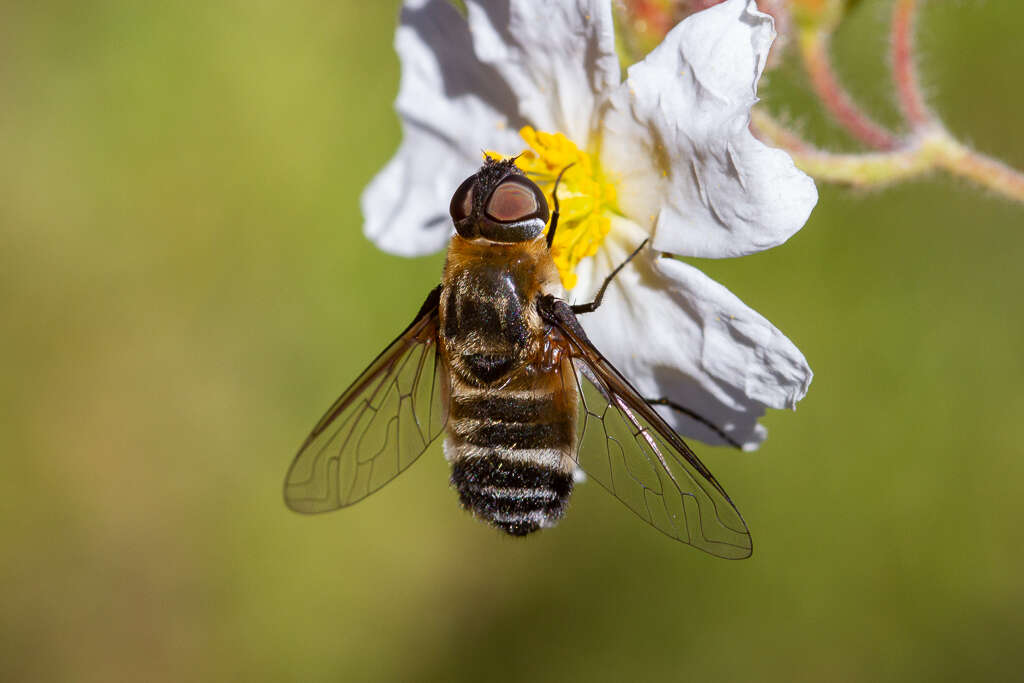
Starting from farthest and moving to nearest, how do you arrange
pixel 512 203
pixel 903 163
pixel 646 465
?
pixel 903 163 < pixel 512 203 < pixel 646 465

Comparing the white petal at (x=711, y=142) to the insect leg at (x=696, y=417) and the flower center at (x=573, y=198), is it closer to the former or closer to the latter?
the flower center at (x=573, y=198)

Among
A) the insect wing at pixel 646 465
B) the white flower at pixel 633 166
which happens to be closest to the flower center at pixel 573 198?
the white flower at pixel 633 166

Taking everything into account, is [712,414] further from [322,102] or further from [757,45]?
[322,102]

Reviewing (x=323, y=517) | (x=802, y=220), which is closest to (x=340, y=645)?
(x=323, y=517)

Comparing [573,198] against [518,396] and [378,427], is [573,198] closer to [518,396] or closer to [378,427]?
[518,396]

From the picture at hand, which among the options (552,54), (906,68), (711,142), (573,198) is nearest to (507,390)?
(573,198)
